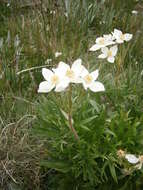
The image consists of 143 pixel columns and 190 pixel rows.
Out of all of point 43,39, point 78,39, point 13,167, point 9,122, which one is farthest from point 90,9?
point 13,167

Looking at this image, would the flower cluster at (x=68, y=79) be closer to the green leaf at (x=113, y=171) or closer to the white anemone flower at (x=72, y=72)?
the white anemone flower at (x=72, y=72)

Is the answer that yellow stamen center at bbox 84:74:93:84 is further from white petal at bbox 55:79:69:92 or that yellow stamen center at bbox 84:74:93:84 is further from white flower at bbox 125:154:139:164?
white flower at bbox 125:154:139:164

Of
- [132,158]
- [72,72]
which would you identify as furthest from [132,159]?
[72,72]

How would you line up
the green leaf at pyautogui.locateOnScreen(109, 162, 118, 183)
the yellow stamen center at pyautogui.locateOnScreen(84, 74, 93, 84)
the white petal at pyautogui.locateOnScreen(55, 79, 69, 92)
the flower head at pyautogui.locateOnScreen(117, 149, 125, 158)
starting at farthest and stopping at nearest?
the green leaf at pyautogui.locateOnScreen(109, 162, 118, 183) → the flower head at pyautogui.locateOnScreen(117, 149, 125, 158) → the yellow stamen center at pyautogui.locateOnScreen(84, 74, 93, 84) → the white petal at pyautogui.locateOnScreen(55, 79, 69, 92)

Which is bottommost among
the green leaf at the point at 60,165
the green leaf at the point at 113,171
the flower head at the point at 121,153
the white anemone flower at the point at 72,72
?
the green leaf at the point at 60,165

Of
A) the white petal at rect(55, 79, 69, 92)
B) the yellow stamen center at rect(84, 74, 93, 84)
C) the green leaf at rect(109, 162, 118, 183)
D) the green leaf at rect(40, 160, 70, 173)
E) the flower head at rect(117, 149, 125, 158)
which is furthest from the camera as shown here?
the green leaf at rect(40, 160, 70, 173)

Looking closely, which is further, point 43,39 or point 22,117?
point 43,39

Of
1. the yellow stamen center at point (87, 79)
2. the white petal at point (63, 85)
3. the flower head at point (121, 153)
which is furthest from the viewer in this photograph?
the flower head at point (121, 153)

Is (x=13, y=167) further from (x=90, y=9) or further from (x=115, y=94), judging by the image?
(x=90, y=9)

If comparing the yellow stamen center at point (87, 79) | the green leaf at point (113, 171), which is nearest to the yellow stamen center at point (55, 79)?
the yellow stamen center at point (87, 79)

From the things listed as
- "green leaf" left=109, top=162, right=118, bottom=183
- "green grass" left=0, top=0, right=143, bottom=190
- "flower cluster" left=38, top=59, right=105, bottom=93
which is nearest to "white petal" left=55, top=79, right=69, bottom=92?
"flower cluster" left=38, top=59, right=105, bottom=93

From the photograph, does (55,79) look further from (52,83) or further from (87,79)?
(87,79)
